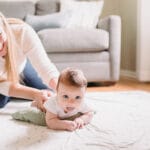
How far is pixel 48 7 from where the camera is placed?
3.39 meters

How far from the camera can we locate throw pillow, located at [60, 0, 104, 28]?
3.13 m

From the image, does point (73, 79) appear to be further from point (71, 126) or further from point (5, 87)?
point (5, 87)

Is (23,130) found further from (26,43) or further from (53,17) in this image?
(53,17)

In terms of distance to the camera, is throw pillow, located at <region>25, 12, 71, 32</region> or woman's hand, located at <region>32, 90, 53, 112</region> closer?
woman's hand, located at <region>32, 90, 53, 112</region>

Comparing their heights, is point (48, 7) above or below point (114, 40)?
above

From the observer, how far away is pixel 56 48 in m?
2.65

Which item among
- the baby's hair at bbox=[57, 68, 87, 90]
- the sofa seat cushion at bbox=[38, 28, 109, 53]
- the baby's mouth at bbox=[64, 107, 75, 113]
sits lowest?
the sofa seat cushion at bbox=[38, 28, 109, 53]

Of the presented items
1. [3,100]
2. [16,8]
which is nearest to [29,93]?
[3,100]

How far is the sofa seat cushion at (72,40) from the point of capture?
2646 mm

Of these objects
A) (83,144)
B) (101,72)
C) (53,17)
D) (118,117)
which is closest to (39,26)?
(53,17)

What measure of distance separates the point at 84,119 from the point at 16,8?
2332 millimetres

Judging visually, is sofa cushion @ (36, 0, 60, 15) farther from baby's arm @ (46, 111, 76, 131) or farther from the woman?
baby's arm @ (46, 111, 76, 131)

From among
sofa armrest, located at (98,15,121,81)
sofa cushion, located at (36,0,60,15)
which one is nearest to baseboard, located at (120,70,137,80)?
sofa armrest, located at (98,15,121,81)

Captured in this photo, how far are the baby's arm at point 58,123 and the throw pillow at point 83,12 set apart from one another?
198cm
